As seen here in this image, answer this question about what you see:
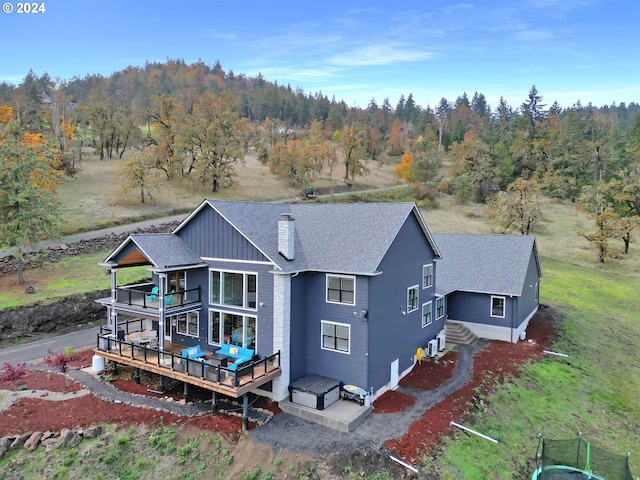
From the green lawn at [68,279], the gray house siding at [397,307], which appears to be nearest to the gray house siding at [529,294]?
the gray house siding at [397,307]

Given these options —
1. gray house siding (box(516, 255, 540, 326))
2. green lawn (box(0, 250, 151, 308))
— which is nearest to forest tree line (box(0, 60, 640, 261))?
green lawn (box(0, 250, 151, 308))

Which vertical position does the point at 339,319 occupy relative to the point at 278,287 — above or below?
below

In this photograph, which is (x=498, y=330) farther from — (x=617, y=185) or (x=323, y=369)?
(x=617, y=185)

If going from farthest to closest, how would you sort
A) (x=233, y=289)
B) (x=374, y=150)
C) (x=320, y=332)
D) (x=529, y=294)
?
(x=374, y=150)
(x=529, y=294)
(x=233, y=289)
(x=320, y=332)

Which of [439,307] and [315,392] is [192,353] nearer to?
[315,392]

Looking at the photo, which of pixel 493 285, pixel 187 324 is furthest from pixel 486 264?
pixel 187 324

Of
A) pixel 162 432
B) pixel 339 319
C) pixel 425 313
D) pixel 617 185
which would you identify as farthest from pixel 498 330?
pixel 617 185
